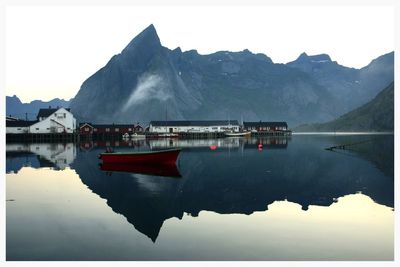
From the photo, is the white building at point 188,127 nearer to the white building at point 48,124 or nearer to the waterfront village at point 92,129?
the waterfront village at point 92,129

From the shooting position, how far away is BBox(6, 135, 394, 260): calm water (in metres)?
18.0

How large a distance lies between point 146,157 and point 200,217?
2640 cm

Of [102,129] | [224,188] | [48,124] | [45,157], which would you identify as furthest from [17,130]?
[224,188]

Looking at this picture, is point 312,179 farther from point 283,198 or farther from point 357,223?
point 357,223

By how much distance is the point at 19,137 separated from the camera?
129 metres

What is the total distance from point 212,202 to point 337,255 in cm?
1219

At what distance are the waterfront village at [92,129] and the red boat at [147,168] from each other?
90.0 m

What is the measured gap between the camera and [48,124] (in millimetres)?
133750

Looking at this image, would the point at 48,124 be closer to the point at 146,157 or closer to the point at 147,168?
the point at 146,157

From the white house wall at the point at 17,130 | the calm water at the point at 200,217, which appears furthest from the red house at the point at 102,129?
the calm water at the point at 200,217

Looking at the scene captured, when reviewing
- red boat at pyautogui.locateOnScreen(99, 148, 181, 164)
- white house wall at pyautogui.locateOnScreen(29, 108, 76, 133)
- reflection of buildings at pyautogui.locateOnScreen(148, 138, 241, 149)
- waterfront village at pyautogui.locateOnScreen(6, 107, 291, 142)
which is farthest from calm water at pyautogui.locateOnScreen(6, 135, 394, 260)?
white house wall at pyautogui.locateOnScreen(29, 108, 76, 133)

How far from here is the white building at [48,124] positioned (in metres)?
131

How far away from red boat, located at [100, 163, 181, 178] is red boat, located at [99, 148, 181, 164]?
0.54 meters

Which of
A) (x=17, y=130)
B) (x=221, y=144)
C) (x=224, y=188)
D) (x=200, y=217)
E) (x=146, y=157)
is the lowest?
(x=200, y=217)
